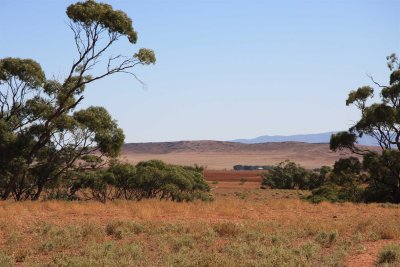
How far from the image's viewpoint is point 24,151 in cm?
2717

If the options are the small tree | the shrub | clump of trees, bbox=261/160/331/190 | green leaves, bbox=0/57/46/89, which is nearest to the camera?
the shrub

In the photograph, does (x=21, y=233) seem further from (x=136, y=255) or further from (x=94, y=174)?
(x=94, y=174)

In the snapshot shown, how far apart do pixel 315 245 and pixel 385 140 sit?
29.5m

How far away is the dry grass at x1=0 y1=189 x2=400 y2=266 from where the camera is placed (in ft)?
35.0

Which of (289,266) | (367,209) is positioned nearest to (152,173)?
(367,209)

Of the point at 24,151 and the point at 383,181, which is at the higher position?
the point at 24,151

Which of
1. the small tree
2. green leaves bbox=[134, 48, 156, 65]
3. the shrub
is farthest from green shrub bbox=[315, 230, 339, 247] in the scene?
the small tree

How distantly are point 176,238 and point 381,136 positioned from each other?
30.5 m

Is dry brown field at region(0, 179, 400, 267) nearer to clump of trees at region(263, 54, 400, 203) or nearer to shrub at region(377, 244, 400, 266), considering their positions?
shrub at region(377, 244, 400, 266)

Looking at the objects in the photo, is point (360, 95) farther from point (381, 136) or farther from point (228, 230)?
point (228, 230)

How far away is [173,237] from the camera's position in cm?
1348

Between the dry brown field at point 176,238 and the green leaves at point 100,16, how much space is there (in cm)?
1020

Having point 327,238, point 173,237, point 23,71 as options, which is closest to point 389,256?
point 327,238

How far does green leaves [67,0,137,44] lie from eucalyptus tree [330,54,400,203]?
21.7 meters
